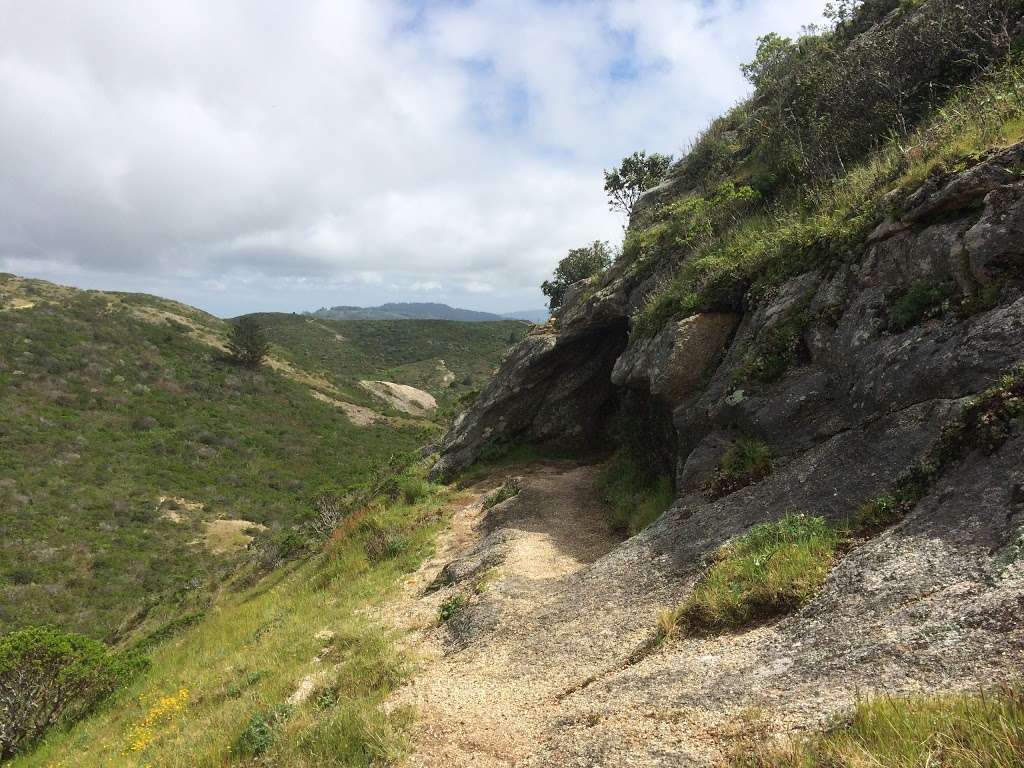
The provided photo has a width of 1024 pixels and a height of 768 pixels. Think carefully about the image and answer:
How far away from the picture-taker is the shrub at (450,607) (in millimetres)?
8672

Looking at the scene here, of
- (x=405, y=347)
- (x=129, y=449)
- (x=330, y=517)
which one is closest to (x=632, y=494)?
(x=330, y=517)

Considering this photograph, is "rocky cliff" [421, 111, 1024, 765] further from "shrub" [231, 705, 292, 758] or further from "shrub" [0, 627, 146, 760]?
"shrub" [0, 627, 146, 760]

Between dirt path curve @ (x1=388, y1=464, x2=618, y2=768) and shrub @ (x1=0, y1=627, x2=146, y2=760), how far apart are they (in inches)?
338

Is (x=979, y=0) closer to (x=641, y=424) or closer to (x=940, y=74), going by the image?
(x=940, y=74)

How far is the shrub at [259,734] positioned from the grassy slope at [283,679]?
15 millimetres

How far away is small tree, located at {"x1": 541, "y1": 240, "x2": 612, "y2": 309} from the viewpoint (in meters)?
33.8

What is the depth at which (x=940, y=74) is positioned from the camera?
1075 centimetres

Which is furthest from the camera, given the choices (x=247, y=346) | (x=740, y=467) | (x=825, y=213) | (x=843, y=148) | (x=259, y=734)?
(x=247, y=346)

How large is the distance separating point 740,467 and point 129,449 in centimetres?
4031

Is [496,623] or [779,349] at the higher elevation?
[779,349]

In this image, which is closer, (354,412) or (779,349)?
(779,349)

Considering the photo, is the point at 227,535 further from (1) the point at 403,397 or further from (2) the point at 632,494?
(1) the point at 403,397

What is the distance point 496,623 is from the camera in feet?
25.5

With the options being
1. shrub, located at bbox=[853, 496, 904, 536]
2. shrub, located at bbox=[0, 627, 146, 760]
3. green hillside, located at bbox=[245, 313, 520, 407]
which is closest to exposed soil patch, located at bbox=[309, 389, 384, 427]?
green hillside, located at bbox=[245, 313, 520, 407]
